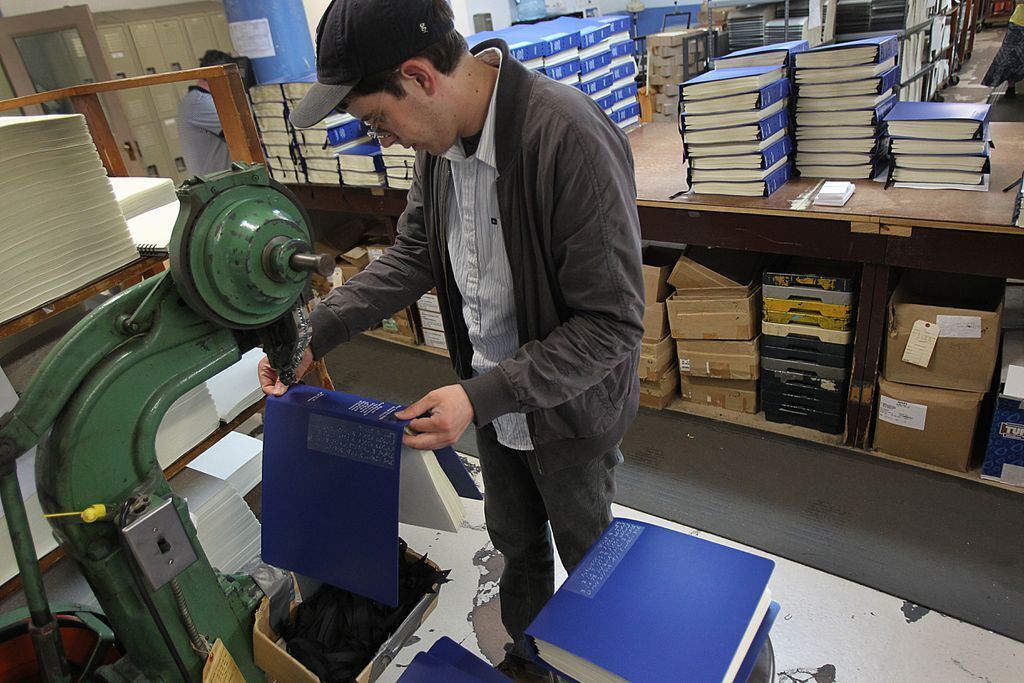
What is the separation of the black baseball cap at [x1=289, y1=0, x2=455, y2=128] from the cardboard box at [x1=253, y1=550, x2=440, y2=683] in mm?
815

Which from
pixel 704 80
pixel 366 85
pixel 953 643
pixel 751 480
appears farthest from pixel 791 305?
pixel 366 85

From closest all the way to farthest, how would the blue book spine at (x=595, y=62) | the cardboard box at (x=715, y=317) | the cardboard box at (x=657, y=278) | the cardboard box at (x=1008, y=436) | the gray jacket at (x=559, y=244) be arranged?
1. the gray jacket at (x=559, y=244)
2. the cardboard box at (x=1008, y=436)
3. the cardboard box at (x=715, y=317)
4. the cardboard box at (x=657, y=278)
5. the blue book spine at (x=595, y=62)

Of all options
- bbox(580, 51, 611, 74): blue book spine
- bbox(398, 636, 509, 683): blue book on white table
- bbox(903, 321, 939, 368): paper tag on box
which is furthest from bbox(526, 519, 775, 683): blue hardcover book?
bbox(580, 51, 611, 74): blue book spine

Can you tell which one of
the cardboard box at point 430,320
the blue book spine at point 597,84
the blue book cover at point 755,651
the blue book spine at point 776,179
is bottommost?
the cardboard box at point 430,320

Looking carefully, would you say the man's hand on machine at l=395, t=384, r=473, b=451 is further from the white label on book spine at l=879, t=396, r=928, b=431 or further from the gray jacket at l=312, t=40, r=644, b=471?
the white label on book spine at l=879, t=396, r=928, b=431

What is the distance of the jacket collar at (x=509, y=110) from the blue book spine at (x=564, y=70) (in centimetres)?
185

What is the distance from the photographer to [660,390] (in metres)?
2.78

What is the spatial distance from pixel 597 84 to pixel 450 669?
9.27 feet

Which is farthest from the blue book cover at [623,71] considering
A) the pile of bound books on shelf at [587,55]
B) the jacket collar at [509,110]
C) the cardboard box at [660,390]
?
the jacket collar at [509,110]

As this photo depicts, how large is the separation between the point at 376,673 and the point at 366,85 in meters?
0.92

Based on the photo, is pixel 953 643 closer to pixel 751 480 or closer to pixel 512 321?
pixel 751 480

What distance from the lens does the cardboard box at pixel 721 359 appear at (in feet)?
8.41

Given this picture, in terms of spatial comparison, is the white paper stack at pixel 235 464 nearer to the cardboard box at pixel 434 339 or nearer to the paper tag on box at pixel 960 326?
the cardboard box at pixel 434 339

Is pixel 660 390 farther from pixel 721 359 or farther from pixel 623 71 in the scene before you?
pixel 623 71
